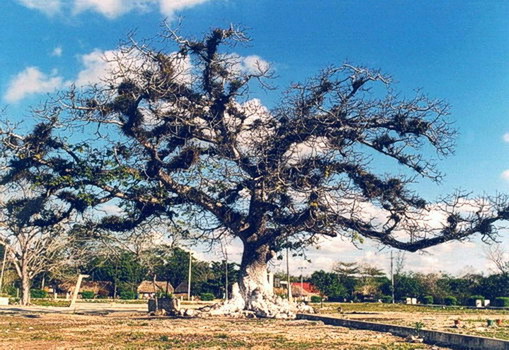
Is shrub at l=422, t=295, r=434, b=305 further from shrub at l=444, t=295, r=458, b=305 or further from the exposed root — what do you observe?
the exposed root

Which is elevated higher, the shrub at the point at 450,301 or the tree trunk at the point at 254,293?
the tree trunk at the point at 254,293

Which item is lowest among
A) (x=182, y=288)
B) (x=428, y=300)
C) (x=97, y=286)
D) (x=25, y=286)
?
(x=428, y=300)

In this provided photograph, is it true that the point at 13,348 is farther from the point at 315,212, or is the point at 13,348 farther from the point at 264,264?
the point at 264,264

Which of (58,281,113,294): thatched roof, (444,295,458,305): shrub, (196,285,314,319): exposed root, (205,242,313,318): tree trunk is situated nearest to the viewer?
(196,285,314,319): exposed root

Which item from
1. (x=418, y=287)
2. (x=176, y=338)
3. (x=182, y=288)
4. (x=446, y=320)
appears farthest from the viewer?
(x=182, y=288)

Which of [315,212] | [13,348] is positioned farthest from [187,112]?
[13,348]

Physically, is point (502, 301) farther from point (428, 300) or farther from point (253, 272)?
point (253, 272)

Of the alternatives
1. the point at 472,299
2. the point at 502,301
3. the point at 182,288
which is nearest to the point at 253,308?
the point at 502,301

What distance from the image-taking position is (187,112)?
77.6 ft

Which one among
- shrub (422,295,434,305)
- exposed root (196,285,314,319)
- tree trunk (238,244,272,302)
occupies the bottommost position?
shrub (422,295,434,305)

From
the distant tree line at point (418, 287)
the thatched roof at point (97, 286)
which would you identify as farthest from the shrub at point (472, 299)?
the thatched roof at point (97, 286)

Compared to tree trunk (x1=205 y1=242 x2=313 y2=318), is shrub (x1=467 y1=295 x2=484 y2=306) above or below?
below

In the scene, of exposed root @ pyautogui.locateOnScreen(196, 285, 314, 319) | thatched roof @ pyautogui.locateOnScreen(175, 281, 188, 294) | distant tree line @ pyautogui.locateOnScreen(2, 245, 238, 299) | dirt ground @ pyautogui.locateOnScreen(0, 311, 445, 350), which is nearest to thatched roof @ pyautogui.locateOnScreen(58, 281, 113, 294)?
distant tree line @ pyautogui.locateOnScreen(2, 245, 238, 299)

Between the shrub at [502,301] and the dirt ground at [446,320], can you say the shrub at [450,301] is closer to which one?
the shrub at [502,301]
